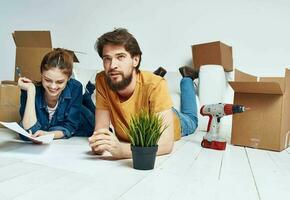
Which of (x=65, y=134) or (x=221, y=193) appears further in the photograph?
(x=65, y=134)

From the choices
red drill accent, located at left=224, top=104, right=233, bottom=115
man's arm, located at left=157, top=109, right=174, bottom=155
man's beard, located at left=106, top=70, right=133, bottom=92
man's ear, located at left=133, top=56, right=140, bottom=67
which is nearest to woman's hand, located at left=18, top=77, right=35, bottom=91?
man's beard, located at left=106, top=70, right=133, bottom=92

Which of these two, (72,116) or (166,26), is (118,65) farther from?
(166,26)

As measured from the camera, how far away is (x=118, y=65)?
4.43 feet

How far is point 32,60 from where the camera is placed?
7.12ft

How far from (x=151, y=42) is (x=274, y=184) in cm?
199

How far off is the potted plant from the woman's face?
0.72m

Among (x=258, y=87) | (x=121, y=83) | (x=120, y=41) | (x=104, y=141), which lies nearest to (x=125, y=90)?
(x=121, y=83)

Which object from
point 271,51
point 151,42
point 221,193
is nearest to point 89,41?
point 151,42

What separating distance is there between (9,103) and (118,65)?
1.09 metres

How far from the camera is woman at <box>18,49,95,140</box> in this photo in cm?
164

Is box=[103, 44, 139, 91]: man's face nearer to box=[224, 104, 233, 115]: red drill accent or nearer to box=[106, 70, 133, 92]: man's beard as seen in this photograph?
box=[106, 70, 133, 92]: man's beard

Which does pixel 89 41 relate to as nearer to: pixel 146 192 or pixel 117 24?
pixel 117 24

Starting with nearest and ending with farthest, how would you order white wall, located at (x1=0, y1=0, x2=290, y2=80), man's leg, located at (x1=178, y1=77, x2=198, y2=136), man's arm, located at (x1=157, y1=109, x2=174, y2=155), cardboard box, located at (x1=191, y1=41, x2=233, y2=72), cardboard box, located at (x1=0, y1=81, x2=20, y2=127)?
man's arm, located at (x1=157, y1=109, x2=174, y2=155)
cardboard box, located at (x1=0, y1=81, x2=20, y2=127)
man's leg, located at (x1=178, y1=77, x2=198, y2=136)
cardboard box, located at (x1=191, y1=41, x2=233, y2=72)
white wall, located at (x1=0, y1=0, x2=290, y2=80)

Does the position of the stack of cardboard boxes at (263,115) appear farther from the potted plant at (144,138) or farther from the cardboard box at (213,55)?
the potted plant at (144,138)
